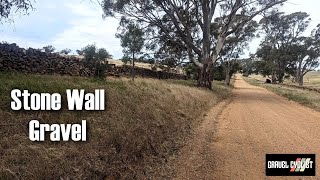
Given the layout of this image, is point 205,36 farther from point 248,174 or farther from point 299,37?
point 299,37

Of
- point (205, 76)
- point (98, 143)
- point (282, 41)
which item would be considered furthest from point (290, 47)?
point (98, 143)

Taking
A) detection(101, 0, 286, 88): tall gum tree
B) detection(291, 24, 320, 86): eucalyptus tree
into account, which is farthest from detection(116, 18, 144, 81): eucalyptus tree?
detection(291, 24, 320, 86): eucalyptus tree

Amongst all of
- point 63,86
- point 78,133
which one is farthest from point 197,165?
point 63,86

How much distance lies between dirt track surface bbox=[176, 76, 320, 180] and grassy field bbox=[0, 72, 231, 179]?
0.60 m

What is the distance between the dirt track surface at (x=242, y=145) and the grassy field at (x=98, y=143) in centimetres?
60

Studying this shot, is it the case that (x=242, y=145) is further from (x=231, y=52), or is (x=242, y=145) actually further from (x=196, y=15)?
(x=231, y=52)

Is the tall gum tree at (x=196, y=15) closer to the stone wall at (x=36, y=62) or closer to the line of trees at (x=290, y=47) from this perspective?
the stone wall at (x=36, y=62)

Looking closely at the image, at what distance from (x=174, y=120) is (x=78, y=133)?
5.14 m

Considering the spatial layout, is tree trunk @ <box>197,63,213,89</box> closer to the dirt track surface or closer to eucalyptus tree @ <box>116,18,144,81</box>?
eucalyptus tree @ <box>116,18,144,81</box>

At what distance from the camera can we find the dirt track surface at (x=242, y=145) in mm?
7254

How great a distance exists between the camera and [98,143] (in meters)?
7.27

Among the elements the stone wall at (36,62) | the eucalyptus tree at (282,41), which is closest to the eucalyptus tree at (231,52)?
the eucalyptus tree at (282,41)

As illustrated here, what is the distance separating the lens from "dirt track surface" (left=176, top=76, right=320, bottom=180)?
286 inches

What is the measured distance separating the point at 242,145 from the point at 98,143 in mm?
3904
